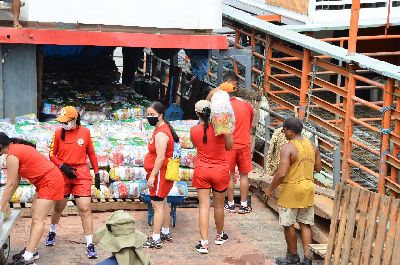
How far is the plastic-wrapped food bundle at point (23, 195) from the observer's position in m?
10.2

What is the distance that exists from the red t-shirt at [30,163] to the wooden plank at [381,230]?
3635 millimetres

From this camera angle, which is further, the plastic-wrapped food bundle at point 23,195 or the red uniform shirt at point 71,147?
the plastic-wrapped food bundle at point 23,195

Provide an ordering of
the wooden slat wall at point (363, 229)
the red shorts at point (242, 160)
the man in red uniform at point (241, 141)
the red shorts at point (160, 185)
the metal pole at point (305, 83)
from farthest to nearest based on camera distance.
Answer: the metal pole at point (305, 83)
the red shorts at point (242, 160)
the man in red uniform at point (241, 141)
the red shorts at point (160, 185)
the wooden slat wall at point (363, 229)

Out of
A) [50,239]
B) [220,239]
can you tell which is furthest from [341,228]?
[50,239]

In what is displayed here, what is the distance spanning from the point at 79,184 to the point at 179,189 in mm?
1633

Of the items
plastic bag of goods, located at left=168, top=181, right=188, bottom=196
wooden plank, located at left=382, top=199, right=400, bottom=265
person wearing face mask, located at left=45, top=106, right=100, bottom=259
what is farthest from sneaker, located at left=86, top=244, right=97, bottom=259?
wooden plank, located at left=382, top=199, right=400, bottom=265

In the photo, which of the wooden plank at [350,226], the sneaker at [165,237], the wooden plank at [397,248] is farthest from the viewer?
the sneaker at [165,237]

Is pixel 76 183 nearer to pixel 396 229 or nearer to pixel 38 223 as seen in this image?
pixel 38 223

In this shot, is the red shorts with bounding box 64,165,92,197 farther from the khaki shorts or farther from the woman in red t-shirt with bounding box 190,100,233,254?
the khaki shorts

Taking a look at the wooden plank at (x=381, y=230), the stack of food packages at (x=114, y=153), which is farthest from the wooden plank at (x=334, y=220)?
the stack of food packages at (x=114, y=153)

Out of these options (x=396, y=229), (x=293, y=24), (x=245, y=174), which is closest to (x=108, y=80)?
(x=293, y=24)

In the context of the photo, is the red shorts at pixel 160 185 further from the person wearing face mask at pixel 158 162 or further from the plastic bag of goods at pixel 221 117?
the plastic bag of goods at pixel 221 117

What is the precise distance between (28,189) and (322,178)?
426 centimetres

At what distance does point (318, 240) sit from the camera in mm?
9617
